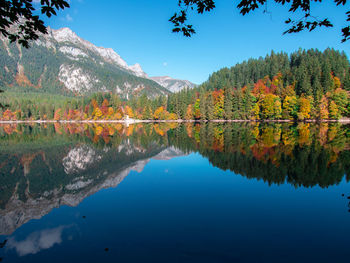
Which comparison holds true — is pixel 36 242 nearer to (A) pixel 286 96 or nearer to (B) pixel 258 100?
(A) pixel 286 96

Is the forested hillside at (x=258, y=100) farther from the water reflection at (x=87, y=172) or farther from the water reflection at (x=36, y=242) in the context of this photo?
the water reflection at (x=36, y=242)

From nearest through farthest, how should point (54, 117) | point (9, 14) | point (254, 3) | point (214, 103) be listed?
point (9, 14) → point (254, 3) → point (214, 103) → point (54, 117)

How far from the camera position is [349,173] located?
14.9m

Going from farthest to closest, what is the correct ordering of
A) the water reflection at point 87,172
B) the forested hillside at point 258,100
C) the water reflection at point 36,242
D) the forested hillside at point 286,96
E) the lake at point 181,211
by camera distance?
the forested hillside at point 258,100
the forested hillside at point 286,96
the water reflection at point 87,172
the water reflection at point 36,242
the lake at point 181,211

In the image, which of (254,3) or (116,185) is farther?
(116,185)

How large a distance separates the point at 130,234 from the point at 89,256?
61.8 inches

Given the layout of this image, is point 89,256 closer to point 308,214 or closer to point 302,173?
point 308,214

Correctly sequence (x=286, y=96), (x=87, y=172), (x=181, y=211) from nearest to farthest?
(x=181, y=211) → (x=87, y=172) → (x=286, y=96)

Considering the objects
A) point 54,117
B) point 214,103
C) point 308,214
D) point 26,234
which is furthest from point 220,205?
point 54,117

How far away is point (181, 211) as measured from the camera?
10.1 metres

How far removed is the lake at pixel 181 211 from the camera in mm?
7074

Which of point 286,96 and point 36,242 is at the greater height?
point 286,96

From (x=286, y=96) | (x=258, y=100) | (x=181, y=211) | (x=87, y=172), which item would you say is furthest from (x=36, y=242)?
(x=258, y=100)

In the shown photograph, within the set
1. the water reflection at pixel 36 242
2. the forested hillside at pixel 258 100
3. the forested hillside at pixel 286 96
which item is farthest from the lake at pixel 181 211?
the forested hillside at pixel 286 96
